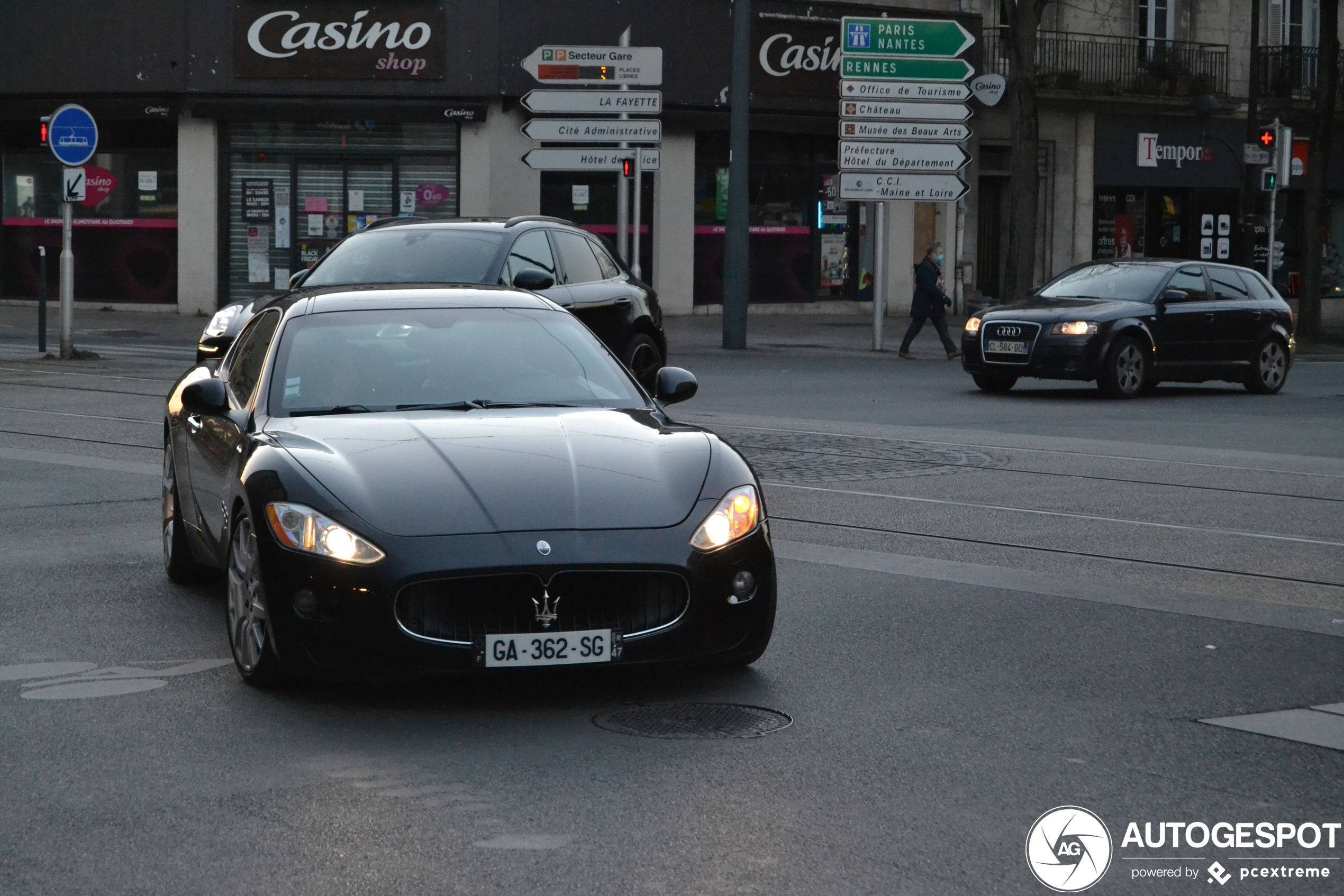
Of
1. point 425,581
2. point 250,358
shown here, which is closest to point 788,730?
point 425,581

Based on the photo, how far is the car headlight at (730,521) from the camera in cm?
608

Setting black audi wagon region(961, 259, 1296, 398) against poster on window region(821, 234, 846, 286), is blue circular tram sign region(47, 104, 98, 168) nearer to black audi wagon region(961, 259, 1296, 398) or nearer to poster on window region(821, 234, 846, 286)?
black audi wagon region(961, 259, 1296, 398)

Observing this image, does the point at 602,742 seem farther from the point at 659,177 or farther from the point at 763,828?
the point at 659,177

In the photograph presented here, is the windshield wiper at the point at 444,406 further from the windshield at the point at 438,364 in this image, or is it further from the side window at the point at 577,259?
the side window at the point at 577,259

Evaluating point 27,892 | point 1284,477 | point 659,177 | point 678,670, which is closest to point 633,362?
point 1284,477

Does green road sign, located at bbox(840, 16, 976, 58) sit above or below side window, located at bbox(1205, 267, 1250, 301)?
above

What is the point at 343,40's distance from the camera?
32.8 meters

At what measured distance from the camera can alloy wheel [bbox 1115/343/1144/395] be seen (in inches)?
778

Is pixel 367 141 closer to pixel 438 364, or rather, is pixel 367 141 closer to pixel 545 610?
pixel 438 364

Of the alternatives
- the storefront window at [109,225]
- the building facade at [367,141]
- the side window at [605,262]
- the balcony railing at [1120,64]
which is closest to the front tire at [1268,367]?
the side window at [605,262]

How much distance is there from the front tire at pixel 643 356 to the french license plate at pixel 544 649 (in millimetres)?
9990

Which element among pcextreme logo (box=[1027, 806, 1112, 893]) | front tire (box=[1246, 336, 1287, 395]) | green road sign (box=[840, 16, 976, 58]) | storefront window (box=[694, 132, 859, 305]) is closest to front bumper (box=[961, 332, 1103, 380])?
front tire (box=[1246, 336, 1287, 395])

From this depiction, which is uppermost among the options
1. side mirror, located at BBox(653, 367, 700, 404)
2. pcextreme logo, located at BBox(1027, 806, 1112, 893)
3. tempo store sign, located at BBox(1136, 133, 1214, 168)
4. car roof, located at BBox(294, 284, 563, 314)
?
tempo store sign, located at BBox(1136, 133, 1214, 168)

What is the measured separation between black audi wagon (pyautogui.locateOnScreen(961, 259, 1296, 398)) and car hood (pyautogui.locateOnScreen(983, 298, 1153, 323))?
0.01 metres
